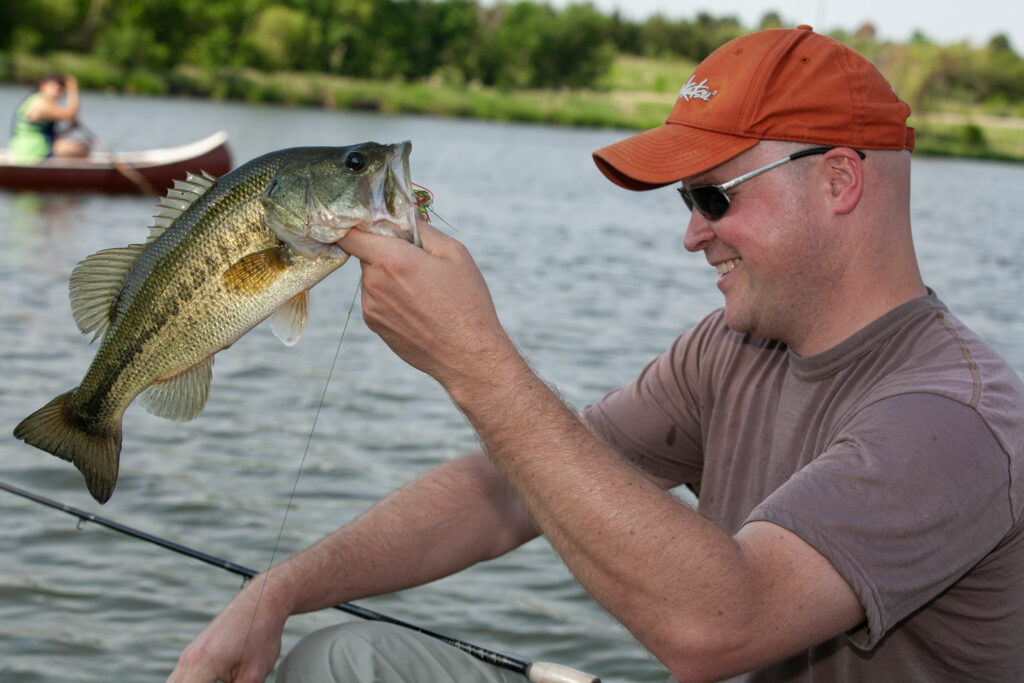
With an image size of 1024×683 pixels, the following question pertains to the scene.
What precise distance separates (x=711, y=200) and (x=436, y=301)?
2.57ft

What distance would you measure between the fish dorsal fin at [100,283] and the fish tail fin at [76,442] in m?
0.18

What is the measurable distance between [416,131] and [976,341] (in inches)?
1651

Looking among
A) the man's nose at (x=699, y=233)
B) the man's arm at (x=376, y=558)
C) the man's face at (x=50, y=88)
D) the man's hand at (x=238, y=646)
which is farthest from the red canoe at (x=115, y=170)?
the man's nose at (x=699, y=233)

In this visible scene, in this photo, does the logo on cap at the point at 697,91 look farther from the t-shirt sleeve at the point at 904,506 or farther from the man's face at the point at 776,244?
the t-shirt sleeve at the point at 904,506

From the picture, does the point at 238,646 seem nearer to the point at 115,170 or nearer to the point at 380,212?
the point at 380,212

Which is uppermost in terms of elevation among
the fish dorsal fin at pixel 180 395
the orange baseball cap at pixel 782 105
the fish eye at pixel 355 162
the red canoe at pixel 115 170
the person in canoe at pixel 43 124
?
the orange baseball cap at pixel 782 105

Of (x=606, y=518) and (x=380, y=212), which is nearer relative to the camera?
(x=606, y=518)

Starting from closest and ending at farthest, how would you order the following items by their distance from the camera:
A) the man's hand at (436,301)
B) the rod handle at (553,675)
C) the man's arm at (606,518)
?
the man's arm at (606,518), the man's hand at (436,301), the rod handle at (553,675)

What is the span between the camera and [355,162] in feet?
7.15

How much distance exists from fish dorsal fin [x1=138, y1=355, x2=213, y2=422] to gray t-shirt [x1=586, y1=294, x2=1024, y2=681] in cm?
112

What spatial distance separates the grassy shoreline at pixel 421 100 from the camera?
175ft

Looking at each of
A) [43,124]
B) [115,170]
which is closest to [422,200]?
[115,170]

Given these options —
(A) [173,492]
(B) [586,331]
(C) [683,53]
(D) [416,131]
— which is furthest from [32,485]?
(C) [683,53]

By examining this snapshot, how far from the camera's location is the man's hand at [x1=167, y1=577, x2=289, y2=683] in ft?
8.82
